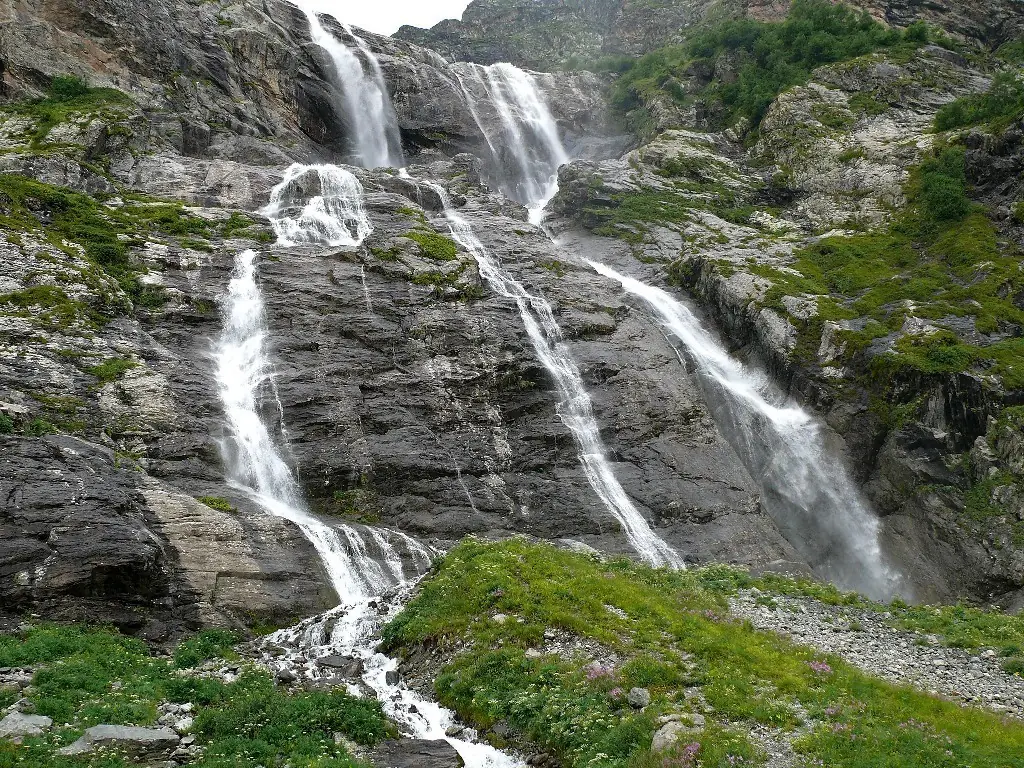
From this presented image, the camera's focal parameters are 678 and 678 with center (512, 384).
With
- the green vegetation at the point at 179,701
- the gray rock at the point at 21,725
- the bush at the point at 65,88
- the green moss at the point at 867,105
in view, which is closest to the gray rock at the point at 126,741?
the green vegetation at the point at 179,701

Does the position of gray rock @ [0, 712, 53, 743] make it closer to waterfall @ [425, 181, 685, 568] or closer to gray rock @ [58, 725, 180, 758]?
gray rock @ [58, 725, 180, 758]

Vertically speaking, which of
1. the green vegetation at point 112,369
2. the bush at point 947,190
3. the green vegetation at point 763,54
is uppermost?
the green vegetation at point 763,54

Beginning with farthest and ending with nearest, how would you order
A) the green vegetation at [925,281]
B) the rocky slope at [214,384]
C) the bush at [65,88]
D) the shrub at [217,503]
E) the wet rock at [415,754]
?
1. the bush at [65,88]
2. the green vegetation at [925,281]
3. the shrub at [217,503]
4. the rocky slope at [214,384]
5. the wet rock at [415,754]

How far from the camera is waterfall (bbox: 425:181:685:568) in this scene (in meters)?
24.3

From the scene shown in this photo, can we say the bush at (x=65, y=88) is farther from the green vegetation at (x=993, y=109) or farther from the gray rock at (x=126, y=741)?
the green vegetation at (x=993, y=109)

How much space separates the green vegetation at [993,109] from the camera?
4141 centimetres

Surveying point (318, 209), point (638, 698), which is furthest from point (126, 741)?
point (318, 209)

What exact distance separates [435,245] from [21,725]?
90.5 ft

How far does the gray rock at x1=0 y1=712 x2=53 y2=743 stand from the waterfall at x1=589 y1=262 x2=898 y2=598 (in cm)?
2520

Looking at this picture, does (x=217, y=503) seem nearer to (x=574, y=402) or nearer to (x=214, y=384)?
(x=214, y=384)

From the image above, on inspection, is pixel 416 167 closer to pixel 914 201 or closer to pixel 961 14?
pixel 914 201

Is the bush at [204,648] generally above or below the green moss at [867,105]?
below

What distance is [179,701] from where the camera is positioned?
37.1ft

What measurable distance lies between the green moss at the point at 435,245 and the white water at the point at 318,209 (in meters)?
2.69
